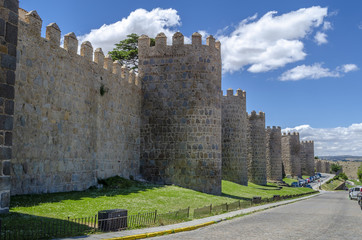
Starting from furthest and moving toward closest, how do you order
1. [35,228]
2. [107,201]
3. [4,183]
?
[107,201] → [4,183] → [35,228]

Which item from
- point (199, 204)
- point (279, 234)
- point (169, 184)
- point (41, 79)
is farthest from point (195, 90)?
point (279, 234)

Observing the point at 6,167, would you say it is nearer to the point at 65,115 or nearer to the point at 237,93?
the point at 65,115

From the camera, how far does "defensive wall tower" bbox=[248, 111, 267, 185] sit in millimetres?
42219

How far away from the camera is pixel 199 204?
1719cm

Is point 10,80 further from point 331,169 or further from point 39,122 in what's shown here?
point 331,169

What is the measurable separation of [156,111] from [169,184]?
470 cm

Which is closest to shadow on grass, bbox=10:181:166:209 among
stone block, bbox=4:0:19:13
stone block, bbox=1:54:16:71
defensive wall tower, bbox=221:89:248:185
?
stone block, bbox=1:54:16:71

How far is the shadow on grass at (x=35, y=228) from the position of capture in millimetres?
8016

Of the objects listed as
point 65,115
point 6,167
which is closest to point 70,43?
point 65,115

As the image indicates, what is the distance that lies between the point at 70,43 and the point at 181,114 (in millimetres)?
8506

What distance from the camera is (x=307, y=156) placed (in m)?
78.3

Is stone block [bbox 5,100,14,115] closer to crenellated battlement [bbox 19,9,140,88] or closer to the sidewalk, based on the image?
the sidewalk

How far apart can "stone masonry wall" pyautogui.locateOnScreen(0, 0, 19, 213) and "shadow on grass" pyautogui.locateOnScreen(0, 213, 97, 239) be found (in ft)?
1.62

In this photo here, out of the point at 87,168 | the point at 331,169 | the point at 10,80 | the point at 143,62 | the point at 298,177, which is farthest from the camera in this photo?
the point at 331,169
